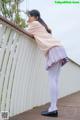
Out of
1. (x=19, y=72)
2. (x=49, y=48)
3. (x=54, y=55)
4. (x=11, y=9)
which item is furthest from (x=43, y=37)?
(x=11, y=9)

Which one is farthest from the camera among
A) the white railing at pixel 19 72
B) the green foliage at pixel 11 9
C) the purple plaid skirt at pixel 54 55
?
the green foliage at pixel 11 9

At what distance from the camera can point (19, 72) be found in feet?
16.5

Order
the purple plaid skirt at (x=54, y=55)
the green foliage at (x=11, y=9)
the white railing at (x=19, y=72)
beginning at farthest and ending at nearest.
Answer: the green foliage at (x=11, y=9)
the purple plaid skirt at (x=54, y=55)
the white railing at (x=19, y=72)

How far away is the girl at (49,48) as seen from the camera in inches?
201

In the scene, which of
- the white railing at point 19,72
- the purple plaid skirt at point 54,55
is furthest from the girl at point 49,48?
the white railing at point 19,72

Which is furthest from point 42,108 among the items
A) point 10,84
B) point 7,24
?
point 7,24

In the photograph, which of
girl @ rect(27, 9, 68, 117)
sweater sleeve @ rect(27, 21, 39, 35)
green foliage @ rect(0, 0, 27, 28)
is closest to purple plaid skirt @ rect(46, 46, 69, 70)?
girl @ rect(27, 9, 68, 117)

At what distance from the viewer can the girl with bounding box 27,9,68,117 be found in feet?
16.8

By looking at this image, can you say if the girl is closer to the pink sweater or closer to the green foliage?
the pink sweater

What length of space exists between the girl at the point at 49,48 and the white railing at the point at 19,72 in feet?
0.54

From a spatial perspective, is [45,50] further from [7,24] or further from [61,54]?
[7,24]

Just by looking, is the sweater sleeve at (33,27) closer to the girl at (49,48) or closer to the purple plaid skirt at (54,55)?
the girl at (49,48)

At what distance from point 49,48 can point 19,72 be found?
19.7 inches

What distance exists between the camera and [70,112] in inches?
219
